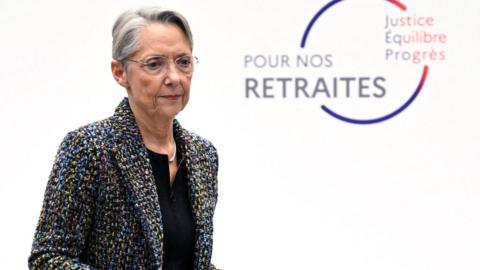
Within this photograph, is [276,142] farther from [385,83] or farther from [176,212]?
[176,212]

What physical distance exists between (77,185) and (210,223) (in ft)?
1.16

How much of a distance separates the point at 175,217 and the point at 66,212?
262 millimetres

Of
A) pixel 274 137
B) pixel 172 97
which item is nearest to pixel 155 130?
pixel 172 97

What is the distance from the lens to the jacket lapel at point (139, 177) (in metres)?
1.91

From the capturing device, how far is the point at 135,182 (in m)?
1.93

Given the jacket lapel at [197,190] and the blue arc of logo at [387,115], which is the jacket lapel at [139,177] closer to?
the jacket lapel at [197,190]

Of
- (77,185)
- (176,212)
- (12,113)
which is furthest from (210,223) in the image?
(12,113)

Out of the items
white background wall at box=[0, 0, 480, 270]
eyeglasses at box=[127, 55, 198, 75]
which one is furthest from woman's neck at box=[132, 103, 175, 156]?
white background wall at box=[0, 0, 480, 270]

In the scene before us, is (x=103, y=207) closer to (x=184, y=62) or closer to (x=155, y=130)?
(x=155, y=130)

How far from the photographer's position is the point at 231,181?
4.18 metres

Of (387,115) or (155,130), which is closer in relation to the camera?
(155,130)

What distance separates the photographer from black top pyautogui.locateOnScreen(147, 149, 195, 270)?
1.97m

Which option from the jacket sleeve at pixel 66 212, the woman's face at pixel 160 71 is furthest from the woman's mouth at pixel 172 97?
the jacket sleeve at pixel 66 212

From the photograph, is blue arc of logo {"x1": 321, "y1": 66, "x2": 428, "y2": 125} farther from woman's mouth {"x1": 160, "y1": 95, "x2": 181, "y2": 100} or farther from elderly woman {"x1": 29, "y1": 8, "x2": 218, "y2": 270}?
woman's mouth {"x1": 160, "y1": 95, "x2": 181, "y2": 100}
